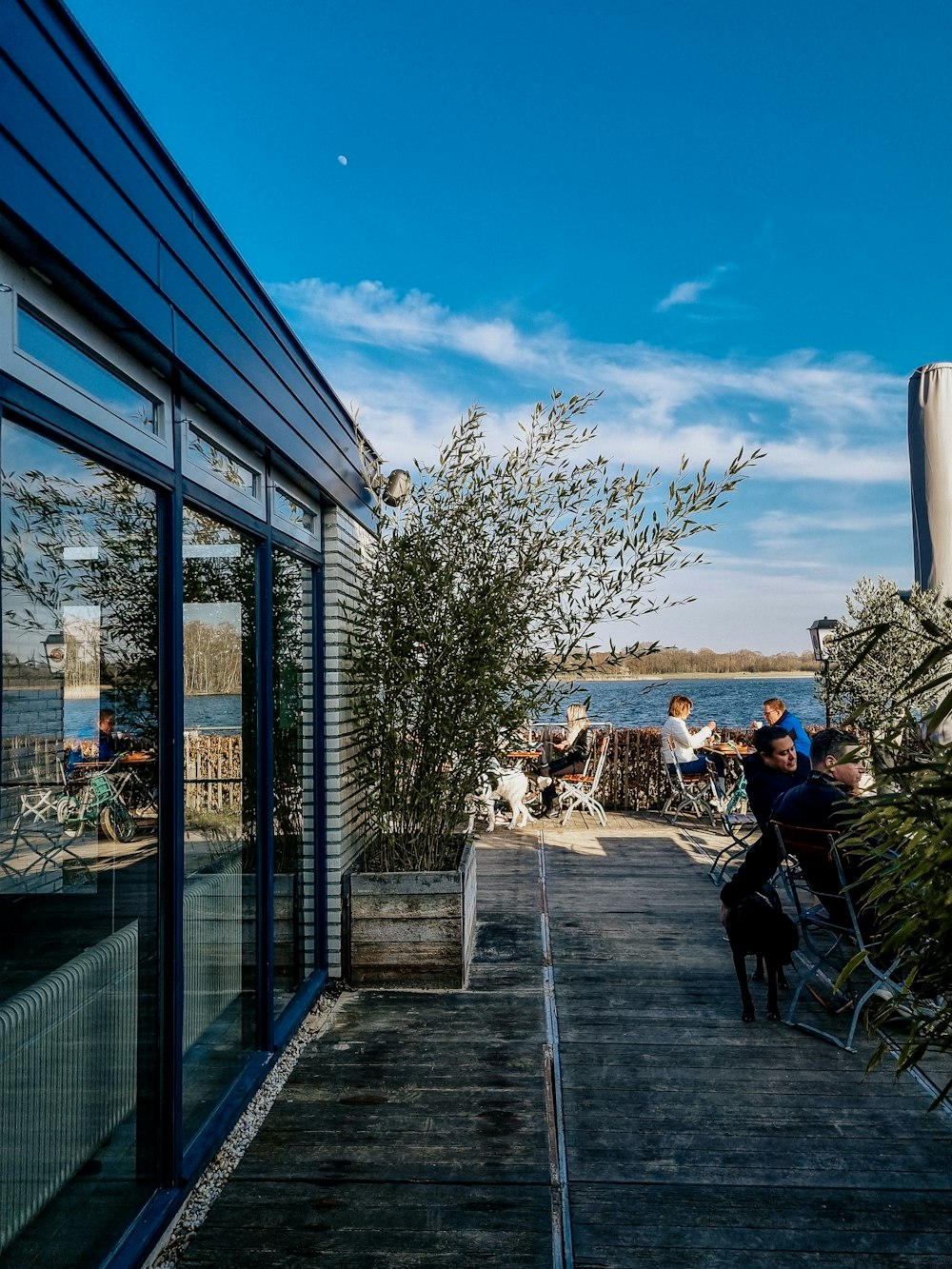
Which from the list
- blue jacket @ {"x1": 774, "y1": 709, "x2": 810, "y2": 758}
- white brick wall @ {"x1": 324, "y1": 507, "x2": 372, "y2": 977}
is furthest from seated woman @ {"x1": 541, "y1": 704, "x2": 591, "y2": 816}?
white brick wall @ {"x1": 324, "y1": 507, "x2": 372, "y2": 977}

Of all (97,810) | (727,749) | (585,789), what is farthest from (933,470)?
(97,810)

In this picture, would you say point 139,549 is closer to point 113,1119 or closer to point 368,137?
point 113,1119

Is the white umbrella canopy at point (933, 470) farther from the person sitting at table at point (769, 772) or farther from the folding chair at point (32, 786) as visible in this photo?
the folding chair at point (32, 786)

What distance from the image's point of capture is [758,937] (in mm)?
4012

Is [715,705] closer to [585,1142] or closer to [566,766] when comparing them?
[566,766]

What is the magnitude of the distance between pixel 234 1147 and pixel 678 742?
254 inches

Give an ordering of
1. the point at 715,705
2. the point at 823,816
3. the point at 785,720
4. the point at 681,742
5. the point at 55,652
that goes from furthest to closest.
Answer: the point at 715,705
the point at 681,742
the point at 785,720
the point at 823,816
the point at 55,652

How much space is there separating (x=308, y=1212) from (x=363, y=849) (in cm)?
255

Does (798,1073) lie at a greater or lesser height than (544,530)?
lesser

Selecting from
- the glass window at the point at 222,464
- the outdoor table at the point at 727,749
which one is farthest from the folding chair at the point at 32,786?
the outdoor table at the point at 727,749

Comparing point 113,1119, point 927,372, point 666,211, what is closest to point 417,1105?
point 113,1119

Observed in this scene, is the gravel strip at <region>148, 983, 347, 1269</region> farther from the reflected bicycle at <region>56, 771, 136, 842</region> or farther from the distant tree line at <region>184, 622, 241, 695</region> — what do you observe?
the distant tree line at <region>184, 622, 241, 695</region>

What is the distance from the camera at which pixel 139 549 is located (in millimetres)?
2326

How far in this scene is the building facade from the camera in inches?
67.5
